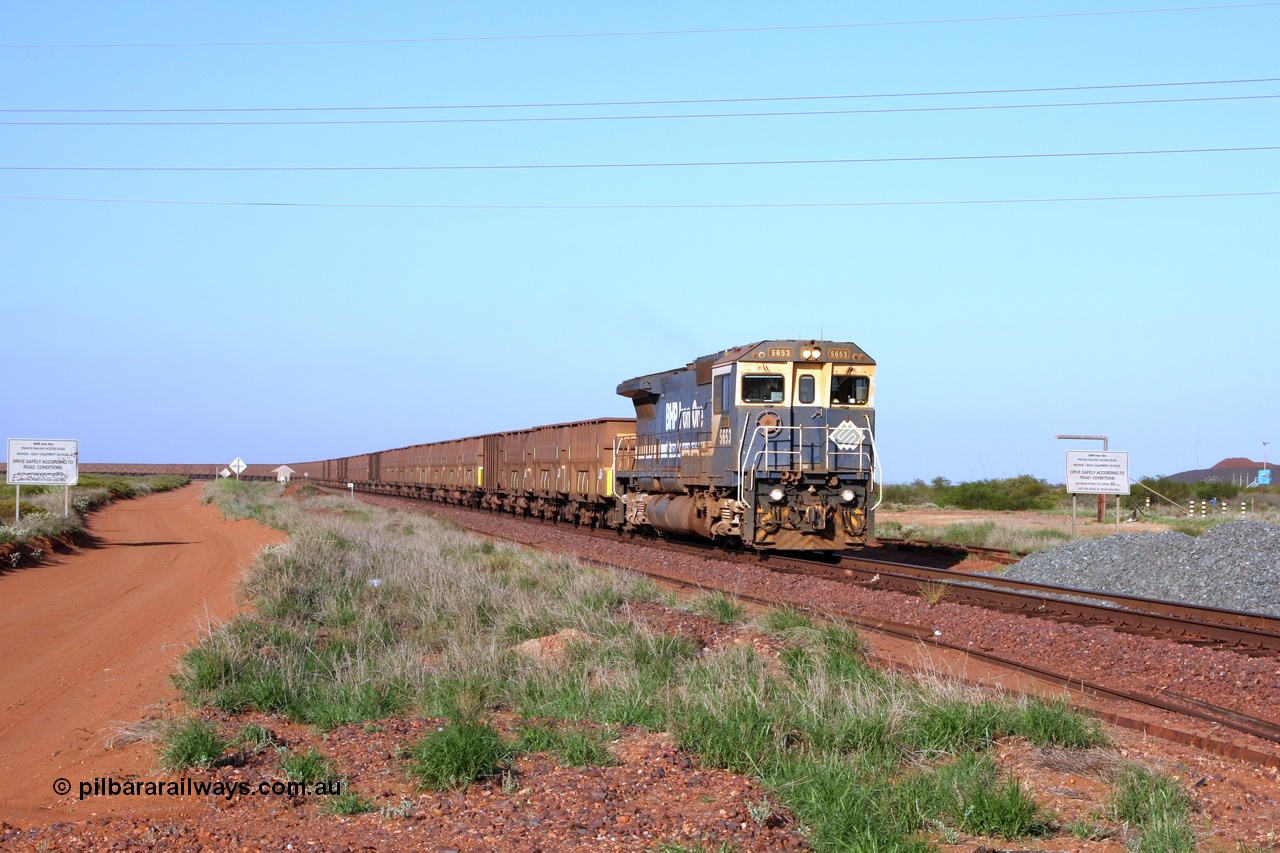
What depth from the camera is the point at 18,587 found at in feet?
54.5

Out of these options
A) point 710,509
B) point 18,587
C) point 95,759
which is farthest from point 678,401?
point 95,759

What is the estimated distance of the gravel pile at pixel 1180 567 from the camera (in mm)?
14914

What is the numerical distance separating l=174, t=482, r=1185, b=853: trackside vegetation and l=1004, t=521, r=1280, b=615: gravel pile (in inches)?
266

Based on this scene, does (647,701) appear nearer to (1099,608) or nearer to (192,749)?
(192,749)

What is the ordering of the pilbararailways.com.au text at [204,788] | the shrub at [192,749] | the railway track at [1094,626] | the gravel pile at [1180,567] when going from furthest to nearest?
the gravel pile at [1180,567]
the railway track at [1094,626]
the shrub at [192,749]
the pilbararailways.com.au text at [204,788]

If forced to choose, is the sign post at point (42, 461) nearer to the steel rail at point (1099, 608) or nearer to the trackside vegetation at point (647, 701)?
the trackside vegetation at point (647, 701)

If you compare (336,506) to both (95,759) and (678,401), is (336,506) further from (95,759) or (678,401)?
(95,759)

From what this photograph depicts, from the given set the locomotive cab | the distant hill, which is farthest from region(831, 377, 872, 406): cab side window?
the distant hill

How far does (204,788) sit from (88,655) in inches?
215

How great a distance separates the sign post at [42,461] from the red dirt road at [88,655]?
2.89 meters

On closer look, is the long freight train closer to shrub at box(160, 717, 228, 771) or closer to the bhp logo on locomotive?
the bhp logo on locomotive

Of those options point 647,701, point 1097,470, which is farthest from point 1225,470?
point 647,701

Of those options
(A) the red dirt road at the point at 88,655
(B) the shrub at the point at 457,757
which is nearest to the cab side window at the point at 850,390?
(A) the red dirt road at the point at 88,655

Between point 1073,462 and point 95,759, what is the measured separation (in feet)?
75.2
